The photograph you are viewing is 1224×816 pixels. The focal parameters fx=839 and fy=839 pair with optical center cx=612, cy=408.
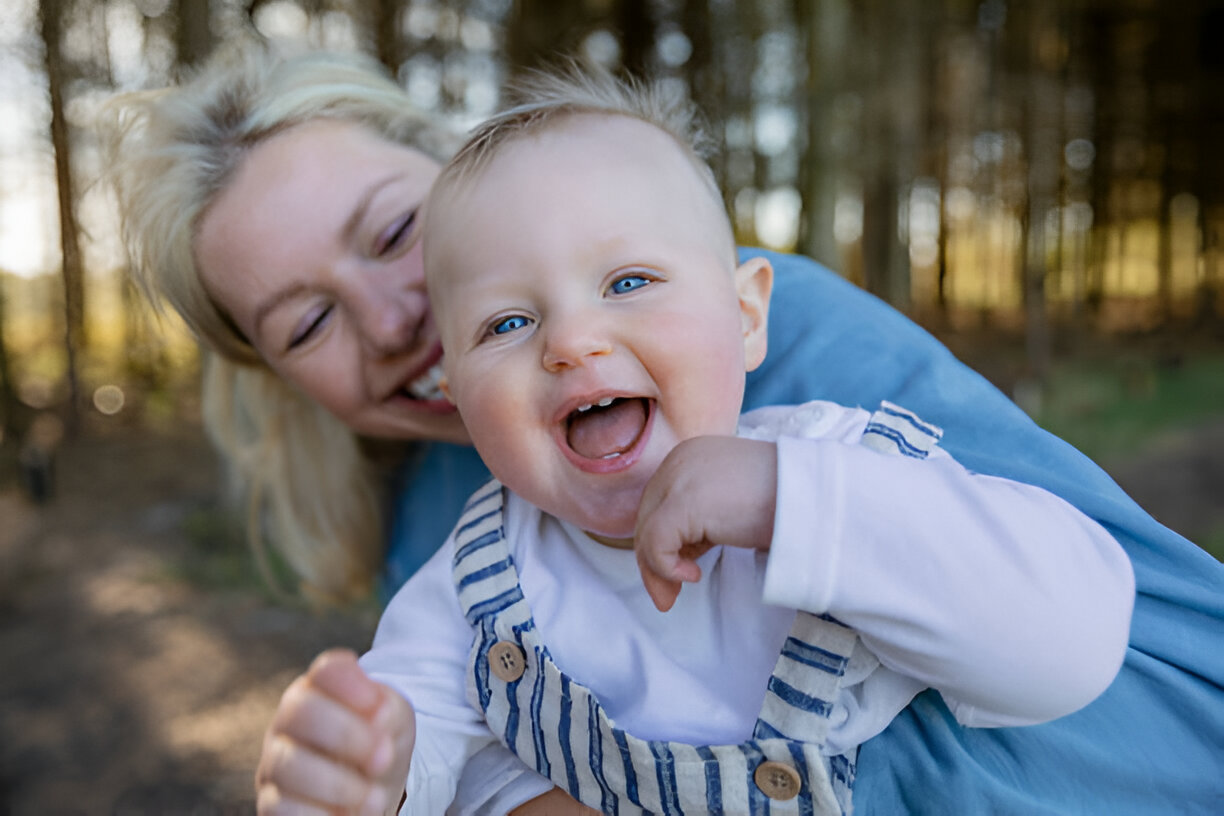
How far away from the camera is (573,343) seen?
89 cm

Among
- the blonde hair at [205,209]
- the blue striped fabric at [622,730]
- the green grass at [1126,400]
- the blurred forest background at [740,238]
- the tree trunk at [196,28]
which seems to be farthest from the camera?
the green grass at [1126,400]

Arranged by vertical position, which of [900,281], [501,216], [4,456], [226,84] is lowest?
[4,456]

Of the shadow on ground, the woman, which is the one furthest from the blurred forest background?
the woman

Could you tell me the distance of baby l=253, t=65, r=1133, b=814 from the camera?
758mm

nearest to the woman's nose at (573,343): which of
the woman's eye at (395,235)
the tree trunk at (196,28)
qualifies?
the woman's eye at (395,235)

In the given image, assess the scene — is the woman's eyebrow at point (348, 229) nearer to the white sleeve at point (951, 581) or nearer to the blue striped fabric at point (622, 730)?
the blue striped fabric at point (622, 730)

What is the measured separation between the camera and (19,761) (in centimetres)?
287

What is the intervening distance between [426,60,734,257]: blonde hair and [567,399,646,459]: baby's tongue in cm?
30

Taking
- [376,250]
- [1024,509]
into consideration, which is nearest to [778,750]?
[1024,509]

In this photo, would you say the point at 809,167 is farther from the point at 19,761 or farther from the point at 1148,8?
the point at 1148,8

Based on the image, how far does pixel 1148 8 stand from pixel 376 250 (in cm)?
1292

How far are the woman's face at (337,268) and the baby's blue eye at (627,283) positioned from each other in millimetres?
569

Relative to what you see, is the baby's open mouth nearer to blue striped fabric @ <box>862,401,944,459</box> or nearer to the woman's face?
blue striped fabric @ <box>862,401,944,459</box>

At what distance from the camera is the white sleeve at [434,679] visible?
3.31ft
